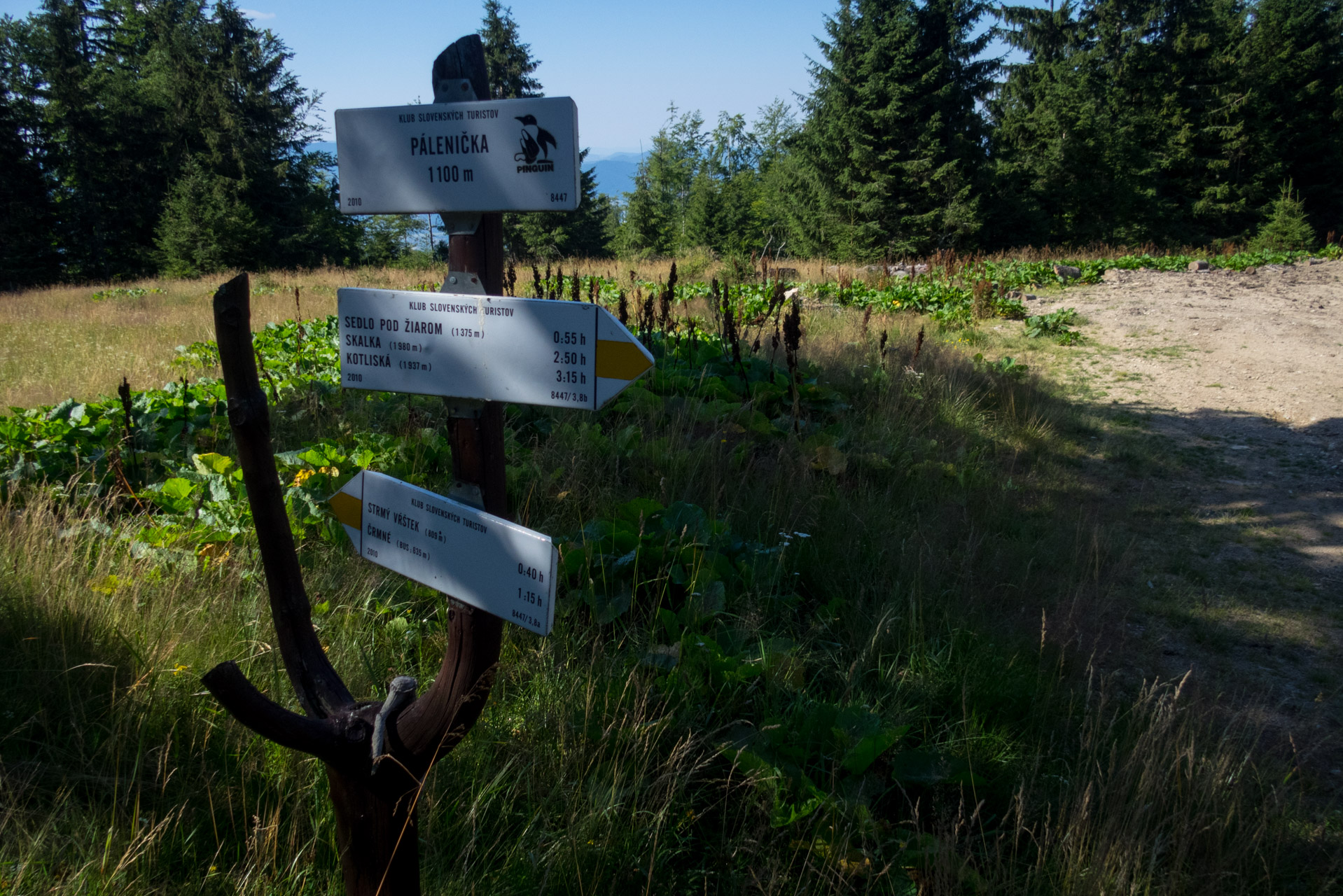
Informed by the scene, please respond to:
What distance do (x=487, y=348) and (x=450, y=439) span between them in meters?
0.22

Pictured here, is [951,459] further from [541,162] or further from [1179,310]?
[1179,310]

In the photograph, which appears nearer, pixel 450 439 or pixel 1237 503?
pixel 450 439

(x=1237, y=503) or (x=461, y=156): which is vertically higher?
A: (x=461, y=156)

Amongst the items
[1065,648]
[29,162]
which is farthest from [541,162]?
[29,162]

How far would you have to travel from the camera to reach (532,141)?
1434mm

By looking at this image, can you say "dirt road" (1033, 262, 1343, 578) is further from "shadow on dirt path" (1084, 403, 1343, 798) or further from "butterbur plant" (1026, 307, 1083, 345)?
"butterbur plant" (1026, 307, 1083, 345)

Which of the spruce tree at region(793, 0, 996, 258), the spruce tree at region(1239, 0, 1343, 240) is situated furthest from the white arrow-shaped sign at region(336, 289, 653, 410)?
the spruce tree at region(1239, 0, 1343, 240)

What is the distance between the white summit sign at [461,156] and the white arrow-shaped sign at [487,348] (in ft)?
0.65

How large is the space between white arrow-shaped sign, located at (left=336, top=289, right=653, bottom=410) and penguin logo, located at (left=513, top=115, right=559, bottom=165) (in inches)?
10.8

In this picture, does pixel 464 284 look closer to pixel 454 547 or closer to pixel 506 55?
pixel 454 547

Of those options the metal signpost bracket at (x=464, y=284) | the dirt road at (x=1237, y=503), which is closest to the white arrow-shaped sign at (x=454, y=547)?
the metal signpost bracket at (x=464, y=284)

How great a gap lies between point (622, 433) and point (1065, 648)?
7.99ft

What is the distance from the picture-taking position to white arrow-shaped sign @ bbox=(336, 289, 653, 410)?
4.66ft

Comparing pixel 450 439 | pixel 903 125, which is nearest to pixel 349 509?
pixel 450 439
